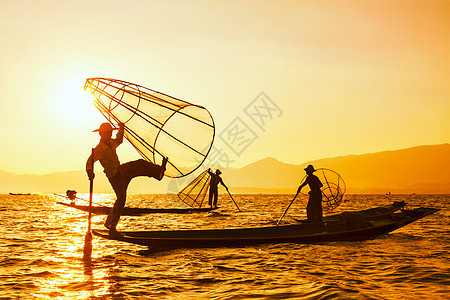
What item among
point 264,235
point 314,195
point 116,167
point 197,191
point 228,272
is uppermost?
point 116,167

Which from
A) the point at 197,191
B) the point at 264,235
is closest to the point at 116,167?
the point at 264,235

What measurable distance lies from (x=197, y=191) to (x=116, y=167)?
17.2 m

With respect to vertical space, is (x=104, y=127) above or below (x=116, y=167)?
above

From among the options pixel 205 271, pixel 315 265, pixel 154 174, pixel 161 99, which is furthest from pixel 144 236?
pixel 315 265

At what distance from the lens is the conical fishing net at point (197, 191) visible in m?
26.1

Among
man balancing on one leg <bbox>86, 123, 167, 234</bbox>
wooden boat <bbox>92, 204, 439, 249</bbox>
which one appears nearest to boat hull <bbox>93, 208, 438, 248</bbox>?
wooden boat <bbox>92, 204, 439, 249</bbox>

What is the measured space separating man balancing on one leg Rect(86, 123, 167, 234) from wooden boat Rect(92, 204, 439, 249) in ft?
3.13

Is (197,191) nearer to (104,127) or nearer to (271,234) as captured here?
(271,234)

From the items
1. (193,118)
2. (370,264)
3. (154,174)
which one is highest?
(193,118)

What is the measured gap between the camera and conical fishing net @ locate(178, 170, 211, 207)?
26.1 meters

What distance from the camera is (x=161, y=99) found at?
1130 cm

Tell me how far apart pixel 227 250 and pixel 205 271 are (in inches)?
102

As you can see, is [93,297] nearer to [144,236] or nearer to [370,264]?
[144,236]

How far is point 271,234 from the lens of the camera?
1303 centimetres
